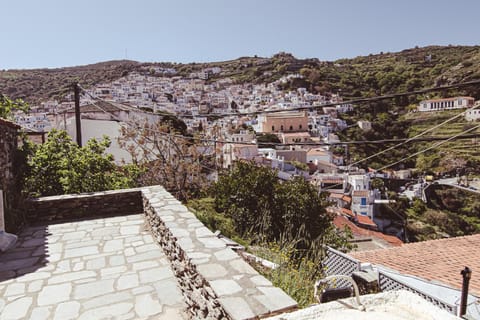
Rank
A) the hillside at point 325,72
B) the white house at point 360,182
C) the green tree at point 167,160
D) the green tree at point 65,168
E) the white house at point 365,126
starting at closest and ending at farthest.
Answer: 1. the green tree at point 65,168
2. the green tree at point 167,160
3. the white house at point 360,182
4. the white house at point 365,126
5. the hillside at point 325,72

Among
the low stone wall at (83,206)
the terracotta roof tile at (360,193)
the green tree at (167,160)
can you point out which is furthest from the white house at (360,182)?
the low stone wall at (83,206)

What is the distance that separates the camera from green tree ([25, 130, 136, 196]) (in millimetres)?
5668

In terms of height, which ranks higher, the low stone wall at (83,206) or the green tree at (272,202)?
the low stone wall at (83,206)

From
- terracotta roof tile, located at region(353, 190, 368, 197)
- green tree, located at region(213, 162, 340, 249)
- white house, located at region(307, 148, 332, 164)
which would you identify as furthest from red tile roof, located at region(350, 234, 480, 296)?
white house, located at region(307, 148, 332, 164)

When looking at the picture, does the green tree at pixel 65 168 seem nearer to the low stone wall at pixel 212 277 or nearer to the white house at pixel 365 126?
the low stone wall at pixel 212 277

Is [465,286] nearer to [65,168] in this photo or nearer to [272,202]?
[272,202]

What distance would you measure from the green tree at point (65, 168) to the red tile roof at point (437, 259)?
6160 millimetres

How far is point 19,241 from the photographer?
4293 millimetres

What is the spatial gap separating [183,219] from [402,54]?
113 metres

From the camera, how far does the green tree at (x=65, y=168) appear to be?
223 inches

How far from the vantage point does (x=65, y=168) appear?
19.5 ft

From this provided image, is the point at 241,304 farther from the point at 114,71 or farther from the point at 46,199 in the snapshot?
the point at 114,71

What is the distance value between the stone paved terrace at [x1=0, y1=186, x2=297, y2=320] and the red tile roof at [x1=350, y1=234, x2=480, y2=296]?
4.78m

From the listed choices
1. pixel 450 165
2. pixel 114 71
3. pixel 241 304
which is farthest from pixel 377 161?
pixel 114 71
